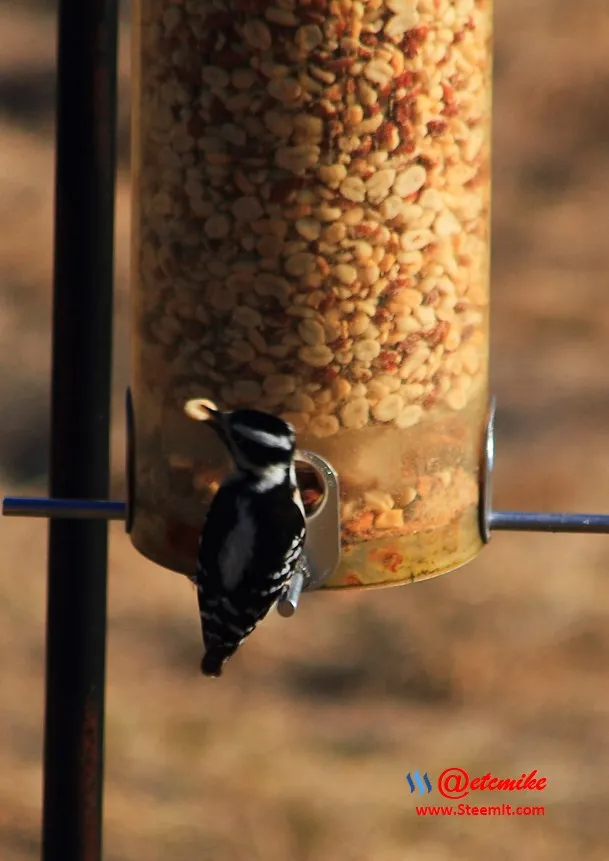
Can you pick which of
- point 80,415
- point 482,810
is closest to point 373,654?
point 482,810

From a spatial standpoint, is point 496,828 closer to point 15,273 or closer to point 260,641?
point 260,641

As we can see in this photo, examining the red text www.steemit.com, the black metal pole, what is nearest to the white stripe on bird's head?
the black metal pole

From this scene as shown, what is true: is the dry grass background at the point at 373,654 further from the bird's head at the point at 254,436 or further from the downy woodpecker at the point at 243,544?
the bird's head at the point at 254,436

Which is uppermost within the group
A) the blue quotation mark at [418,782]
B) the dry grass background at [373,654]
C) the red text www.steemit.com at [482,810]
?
the dry grass background at [373,654]

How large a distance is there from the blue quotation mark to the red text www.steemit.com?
62 millimetres

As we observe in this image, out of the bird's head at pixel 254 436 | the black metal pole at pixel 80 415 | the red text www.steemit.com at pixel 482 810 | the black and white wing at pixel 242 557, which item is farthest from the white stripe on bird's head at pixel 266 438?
the red text www.steemit.com at pixel 482 810

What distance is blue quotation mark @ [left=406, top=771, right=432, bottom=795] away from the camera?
5.08 metres

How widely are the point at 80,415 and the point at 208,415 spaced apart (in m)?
0.19

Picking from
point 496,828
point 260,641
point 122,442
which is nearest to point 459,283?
point 496,828

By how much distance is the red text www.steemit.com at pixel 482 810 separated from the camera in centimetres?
503

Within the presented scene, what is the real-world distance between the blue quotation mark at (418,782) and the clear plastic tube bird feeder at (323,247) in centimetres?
281

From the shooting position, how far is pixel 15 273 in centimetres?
732

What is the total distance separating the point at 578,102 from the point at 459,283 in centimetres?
611

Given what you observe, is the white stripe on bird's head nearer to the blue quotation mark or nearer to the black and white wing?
the black and white wing
